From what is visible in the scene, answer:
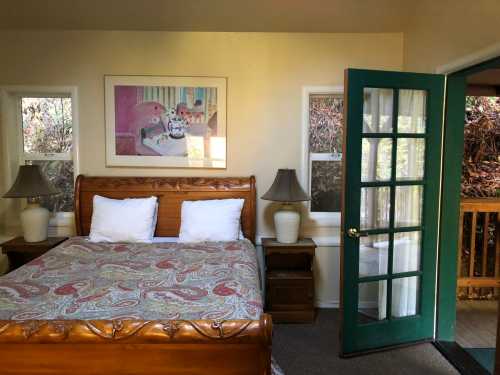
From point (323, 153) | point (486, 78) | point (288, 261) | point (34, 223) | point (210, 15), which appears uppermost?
point (210, 15)

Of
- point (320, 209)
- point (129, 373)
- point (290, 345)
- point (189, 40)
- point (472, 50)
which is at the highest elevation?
point (189, 40)

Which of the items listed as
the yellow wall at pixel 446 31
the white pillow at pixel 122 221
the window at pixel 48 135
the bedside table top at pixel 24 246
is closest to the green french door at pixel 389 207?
the yellow wall at pixel 446 31

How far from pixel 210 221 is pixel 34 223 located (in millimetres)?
1473

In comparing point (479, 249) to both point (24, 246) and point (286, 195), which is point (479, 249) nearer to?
point (286, 195)

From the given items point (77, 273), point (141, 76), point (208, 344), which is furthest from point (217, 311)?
point (141, 76)

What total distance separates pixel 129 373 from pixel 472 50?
260cm

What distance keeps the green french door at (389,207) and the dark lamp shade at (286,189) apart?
0.66m

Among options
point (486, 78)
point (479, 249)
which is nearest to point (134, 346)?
point (479, 249)

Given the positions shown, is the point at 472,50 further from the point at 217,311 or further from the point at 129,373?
the point at 129,373

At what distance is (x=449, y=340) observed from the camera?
2994 millimetres

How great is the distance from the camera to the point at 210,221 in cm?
325

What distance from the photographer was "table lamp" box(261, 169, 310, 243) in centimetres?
333

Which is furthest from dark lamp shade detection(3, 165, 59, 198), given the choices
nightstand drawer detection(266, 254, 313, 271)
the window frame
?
nightstand drawer detection(266, 254, 313, 271)

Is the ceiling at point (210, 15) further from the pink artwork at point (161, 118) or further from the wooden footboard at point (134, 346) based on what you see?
the wooden footboard at point (134, 346)
